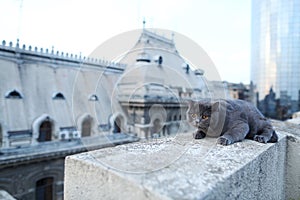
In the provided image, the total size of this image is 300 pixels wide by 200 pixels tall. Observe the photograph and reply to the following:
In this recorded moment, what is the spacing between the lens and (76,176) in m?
1.20

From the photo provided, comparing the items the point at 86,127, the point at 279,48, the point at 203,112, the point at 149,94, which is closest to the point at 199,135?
the point at 203,112

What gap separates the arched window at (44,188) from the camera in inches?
345

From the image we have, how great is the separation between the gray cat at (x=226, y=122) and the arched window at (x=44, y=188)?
892 centimetres

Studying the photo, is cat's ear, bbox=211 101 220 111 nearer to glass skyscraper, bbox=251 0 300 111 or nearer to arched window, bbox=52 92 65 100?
arched window, bbox=52 92 65 100

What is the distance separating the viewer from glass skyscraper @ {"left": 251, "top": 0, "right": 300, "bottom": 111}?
23312 mm

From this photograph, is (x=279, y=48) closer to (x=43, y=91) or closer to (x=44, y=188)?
(x=43, y=91)

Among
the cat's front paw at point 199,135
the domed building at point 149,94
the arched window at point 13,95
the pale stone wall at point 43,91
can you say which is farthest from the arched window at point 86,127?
the cat's front paw at point 199,135

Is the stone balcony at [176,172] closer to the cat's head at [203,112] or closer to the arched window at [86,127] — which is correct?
the cat's head at [203,112]

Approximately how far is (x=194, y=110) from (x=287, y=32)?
2691cm

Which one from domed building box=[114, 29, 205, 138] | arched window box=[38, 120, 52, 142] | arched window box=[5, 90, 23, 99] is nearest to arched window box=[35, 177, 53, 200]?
arched window box=[38, 120, 52, 142]

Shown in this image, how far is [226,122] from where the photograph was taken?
1881 mm

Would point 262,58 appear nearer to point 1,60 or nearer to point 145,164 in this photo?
point 1,60

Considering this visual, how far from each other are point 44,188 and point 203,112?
9167 mm

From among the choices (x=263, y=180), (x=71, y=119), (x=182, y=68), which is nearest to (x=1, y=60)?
(x=71, y=119)
